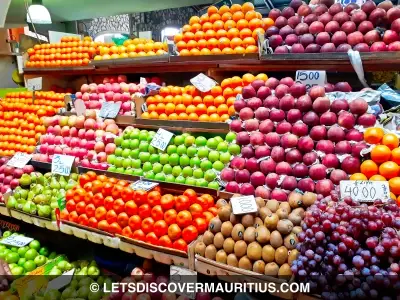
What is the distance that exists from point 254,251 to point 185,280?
1.98 feet

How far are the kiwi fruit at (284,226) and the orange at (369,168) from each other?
0.53 meters

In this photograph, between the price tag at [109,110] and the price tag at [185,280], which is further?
the price tag at [109,110]

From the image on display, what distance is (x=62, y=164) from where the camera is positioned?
136 inches

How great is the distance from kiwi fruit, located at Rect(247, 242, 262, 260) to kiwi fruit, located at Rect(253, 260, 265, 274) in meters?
0.03

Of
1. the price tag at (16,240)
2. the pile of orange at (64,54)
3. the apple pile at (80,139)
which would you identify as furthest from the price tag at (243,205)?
the pile of orange at (64,54)

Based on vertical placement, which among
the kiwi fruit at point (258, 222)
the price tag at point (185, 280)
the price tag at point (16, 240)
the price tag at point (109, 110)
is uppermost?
the price tag at point (109, 110)

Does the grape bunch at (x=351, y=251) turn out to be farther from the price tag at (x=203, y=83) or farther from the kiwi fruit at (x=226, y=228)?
the price tag at (x=203, y=83)

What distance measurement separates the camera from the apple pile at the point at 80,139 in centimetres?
338

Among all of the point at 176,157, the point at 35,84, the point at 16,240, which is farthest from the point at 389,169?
the point at 35,84

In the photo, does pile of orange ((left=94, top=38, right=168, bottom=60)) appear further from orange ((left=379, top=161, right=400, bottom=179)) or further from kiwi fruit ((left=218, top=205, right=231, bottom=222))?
orange ((left=379, top=161, right=400, bottom=179))

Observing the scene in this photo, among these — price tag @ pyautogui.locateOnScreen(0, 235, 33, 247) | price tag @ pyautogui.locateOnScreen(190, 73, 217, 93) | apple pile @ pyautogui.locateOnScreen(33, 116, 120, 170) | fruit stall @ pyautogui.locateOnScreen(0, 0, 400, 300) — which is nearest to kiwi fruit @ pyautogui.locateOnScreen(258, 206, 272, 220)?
fruit stall @ pyautogui.locateOnScreen(0, 0, 400, 300)

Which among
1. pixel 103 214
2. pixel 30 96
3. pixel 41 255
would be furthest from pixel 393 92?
pixel 30 96

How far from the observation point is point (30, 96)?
456 cm

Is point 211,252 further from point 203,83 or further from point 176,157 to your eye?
point 203,83
